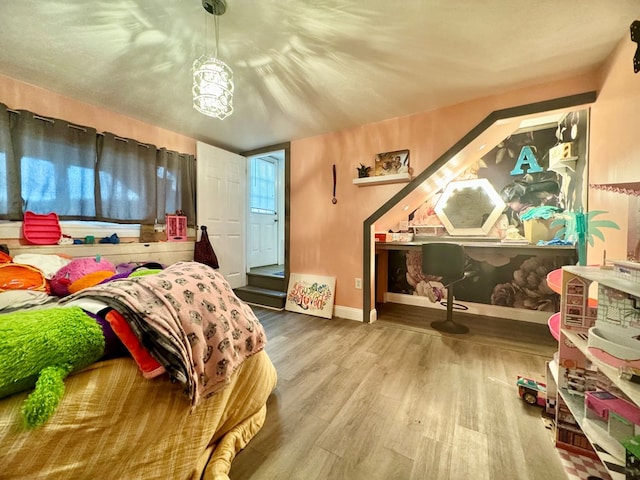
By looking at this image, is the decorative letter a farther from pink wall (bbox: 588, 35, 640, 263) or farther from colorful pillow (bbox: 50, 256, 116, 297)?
colorful pillow (bbox: 50, 256, 116, 297)

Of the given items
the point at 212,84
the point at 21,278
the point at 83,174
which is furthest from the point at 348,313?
the point at 83,174

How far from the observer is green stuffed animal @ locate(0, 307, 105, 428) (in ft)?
2.01

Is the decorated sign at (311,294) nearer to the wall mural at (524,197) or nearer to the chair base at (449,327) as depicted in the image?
the chair base at (449,327)

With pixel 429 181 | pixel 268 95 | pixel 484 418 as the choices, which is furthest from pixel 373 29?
pixel 484 418

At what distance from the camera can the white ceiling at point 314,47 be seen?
1323 millimetres

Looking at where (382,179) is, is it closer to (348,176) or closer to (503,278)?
(348,176)

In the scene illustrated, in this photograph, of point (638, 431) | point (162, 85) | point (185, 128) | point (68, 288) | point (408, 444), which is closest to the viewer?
point (638, 431)

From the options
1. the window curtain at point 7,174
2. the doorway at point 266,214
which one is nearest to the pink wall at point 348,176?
the doorway at point 266,214

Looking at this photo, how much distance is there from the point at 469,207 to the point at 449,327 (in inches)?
58.5

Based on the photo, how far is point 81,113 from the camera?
2.30 metres

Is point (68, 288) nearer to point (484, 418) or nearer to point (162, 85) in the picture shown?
point (162, 85)

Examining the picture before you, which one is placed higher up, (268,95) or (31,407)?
(268,95)

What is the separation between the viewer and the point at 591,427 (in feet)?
3.05

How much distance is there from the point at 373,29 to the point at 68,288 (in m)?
2.73
